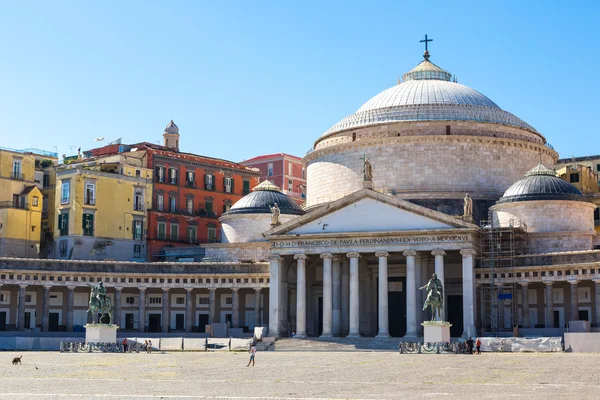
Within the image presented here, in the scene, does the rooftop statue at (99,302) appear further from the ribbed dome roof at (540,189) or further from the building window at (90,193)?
the ribbed dome roof at (540,189)

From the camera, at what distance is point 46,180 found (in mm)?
106375

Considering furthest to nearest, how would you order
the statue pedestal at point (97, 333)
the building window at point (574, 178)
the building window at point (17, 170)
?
1. the building window at point (574, 178)
2. the building window at point (17, 170)
3. the statue pedestal at point (97, 333)

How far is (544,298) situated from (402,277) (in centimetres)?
1196

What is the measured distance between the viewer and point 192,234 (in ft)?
361

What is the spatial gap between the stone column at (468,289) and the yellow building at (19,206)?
143 ft

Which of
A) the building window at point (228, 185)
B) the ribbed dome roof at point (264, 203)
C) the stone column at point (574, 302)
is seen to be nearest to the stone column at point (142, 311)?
the ribbed dome roof at point (264, 203)

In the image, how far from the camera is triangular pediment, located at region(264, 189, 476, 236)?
263 feet

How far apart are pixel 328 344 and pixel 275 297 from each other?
8159 millimetres

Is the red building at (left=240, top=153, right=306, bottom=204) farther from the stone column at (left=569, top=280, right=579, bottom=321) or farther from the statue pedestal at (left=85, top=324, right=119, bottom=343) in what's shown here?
the statue pedestal at (left=85, top=324, right=119, bottom=343)

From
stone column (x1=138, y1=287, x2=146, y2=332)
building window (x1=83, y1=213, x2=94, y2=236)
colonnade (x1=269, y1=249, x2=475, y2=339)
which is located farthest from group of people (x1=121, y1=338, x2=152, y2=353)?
building window (x1=83, y1=213, x2=94, y2=236)

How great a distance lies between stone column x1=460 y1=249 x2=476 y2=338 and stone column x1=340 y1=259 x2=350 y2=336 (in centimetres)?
1039

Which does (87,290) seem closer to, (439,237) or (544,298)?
(439,237)

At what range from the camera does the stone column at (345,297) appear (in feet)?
278

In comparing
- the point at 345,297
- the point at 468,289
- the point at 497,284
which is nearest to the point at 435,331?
the point at 468,289
